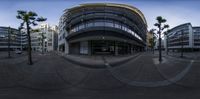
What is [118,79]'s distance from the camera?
40.7 ft

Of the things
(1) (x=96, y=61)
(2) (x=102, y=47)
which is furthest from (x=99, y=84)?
(2) (x=102, y=47)

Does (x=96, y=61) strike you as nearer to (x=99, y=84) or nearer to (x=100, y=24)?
(x=99, y=84)

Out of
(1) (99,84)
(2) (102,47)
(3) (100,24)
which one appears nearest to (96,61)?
(2) (102,47)

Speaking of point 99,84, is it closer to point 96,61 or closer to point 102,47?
point 96,61

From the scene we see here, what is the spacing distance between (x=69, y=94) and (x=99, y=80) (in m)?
3.27

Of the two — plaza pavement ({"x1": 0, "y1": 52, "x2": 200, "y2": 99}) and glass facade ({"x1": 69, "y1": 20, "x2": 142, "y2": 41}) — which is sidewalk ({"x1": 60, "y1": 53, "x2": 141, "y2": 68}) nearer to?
plaza pavement ({"x1": 0, "y1": 52, "x2": 200, "y2": 99})

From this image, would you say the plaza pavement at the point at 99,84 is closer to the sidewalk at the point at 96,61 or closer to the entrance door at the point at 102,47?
the sidewalk at the point at 96,61

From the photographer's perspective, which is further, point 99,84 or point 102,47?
point 102,47

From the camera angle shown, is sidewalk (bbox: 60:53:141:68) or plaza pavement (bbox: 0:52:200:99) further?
sidewalk (bbox: 60:53:141:68)

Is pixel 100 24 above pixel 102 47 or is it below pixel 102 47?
above

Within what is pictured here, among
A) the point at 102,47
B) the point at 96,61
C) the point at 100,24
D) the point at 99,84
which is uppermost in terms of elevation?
the point at 100,24

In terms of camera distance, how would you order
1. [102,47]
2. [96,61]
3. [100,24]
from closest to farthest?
1. [96,61]
2. [100,24]
3. [102,47]

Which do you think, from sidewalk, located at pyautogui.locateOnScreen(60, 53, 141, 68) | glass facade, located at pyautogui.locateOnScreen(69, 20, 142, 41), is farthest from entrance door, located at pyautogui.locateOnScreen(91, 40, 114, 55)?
sidewalk, located at pyautogui.locateOnScreen(60, 53, 141, 68)

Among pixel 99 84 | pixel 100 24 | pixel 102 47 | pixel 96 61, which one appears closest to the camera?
pixel 99 84
